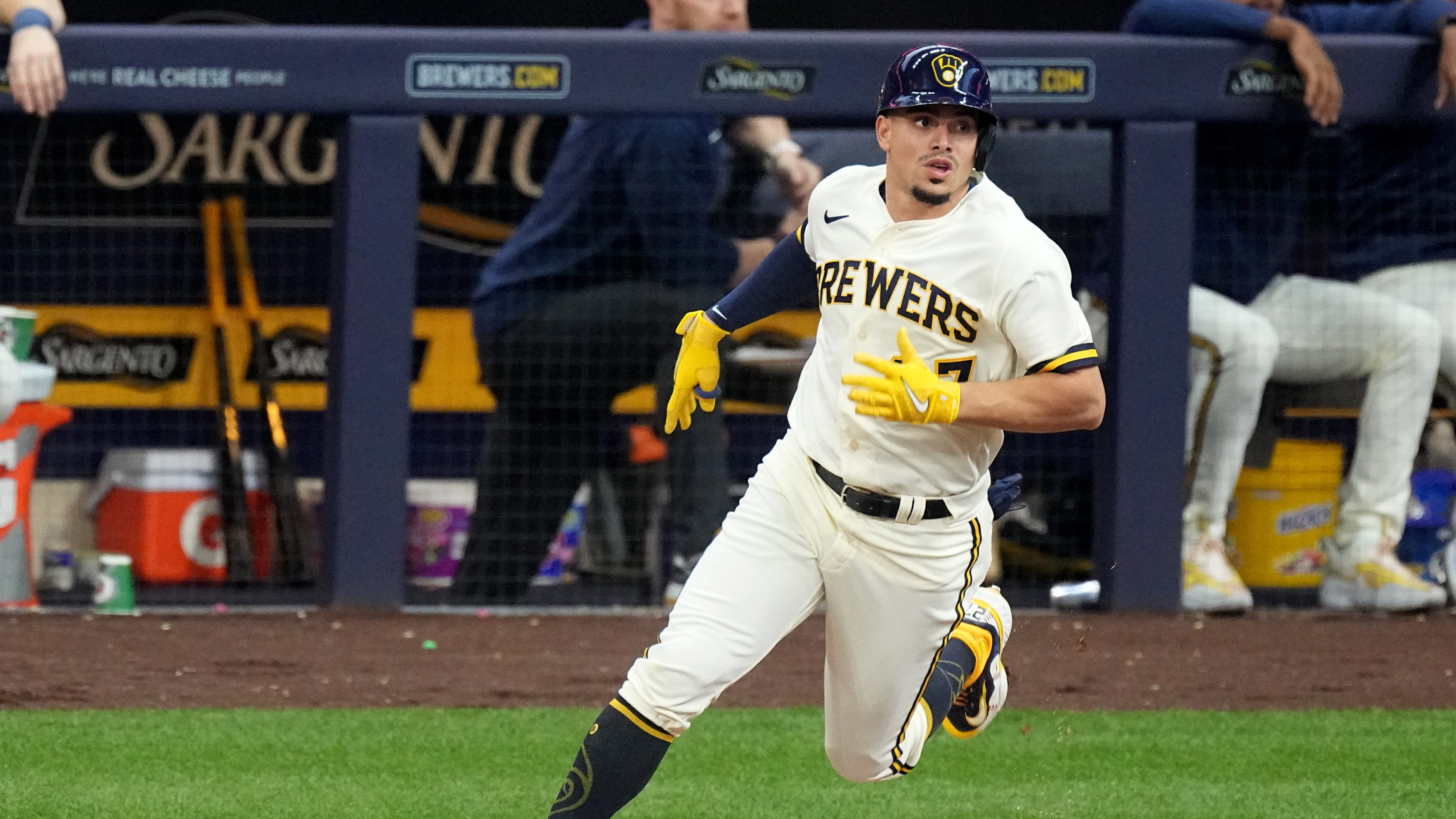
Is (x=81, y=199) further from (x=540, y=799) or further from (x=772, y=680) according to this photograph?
(x=540, y=799)

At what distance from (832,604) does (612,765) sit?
21.4 inches

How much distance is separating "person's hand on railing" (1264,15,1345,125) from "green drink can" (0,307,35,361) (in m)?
4.38

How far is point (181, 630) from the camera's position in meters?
6.47

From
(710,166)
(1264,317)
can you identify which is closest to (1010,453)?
(1264,317)

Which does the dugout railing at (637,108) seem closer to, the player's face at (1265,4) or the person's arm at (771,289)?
the player's face at (1265,4)

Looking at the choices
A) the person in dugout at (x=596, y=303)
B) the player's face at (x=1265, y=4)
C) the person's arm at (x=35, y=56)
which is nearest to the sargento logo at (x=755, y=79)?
the person in dugout at (x=596, y=303)

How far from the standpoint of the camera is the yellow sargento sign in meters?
8.12

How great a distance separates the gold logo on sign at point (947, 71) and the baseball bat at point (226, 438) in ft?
15.8

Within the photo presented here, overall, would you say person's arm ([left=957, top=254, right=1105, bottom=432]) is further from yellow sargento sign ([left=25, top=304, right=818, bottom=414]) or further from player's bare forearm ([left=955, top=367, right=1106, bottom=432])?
yellow sargento sign ([left=25, top=304, right=818, bottom=414])

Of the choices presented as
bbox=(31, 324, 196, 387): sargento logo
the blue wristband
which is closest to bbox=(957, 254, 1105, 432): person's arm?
the blue wristband

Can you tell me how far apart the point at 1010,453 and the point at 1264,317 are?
53.8 inches

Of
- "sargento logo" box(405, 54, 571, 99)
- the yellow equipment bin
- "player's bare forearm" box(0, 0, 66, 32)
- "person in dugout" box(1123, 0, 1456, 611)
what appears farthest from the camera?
the yellow equipment bin

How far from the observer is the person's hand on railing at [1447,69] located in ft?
22.7

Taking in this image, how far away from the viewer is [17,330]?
6.61 m
